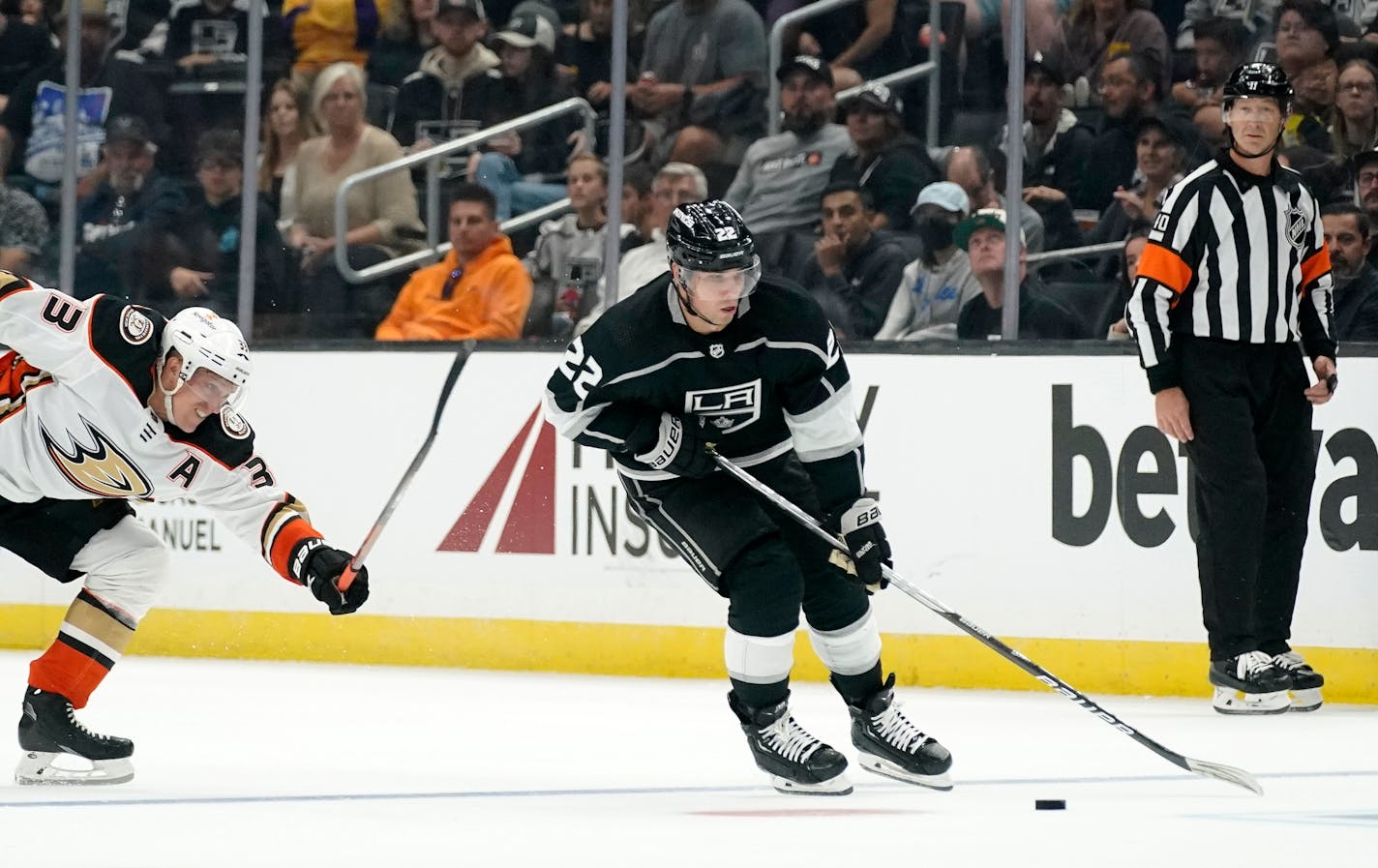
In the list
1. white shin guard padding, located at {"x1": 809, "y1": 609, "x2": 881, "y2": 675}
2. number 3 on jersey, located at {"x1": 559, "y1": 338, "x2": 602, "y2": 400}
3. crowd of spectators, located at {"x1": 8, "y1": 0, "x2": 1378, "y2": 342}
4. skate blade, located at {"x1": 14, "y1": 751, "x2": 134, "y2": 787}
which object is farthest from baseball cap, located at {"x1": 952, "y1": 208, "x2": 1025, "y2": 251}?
skate blade, located at {"x1": 14, "y1": 751, "x2": 134, "y2": 787}

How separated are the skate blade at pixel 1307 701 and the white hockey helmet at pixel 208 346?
9.72 feet

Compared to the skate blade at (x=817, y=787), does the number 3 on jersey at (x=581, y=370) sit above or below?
above

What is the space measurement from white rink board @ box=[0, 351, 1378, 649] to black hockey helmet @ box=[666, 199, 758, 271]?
91.6 inches

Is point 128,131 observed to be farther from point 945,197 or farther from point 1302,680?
point 1302,680

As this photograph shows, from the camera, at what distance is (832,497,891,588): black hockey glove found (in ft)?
14.1

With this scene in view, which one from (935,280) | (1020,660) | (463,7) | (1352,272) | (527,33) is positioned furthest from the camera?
(463,7)

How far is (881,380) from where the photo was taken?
21.6 ft

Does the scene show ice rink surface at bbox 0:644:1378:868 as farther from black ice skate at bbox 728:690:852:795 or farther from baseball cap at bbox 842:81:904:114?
baseball cap at bbox 842:81:904:114

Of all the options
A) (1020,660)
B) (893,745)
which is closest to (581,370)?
(893,745)

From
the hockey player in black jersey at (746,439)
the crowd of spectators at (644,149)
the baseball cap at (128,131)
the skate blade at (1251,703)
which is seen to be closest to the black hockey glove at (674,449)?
the hockey player in black jersey at (746,439)

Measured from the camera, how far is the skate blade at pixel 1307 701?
5.73 m

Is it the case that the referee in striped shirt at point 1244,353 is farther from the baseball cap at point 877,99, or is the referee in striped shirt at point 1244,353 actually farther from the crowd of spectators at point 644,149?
the baseball cap at point 877,99

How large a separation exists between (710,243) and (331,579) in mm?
1009

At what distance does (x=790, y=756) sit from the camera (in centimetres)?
431
